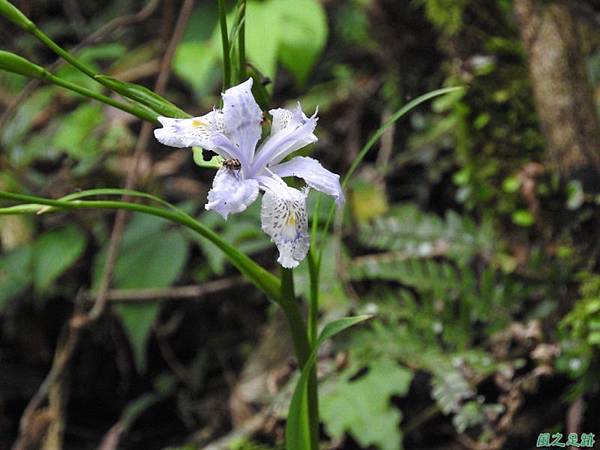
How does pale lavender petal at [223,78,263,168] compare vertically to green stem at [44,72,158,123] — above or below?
below

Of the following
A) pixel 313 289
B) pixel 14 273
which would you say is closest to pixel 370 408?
pixel 313 289

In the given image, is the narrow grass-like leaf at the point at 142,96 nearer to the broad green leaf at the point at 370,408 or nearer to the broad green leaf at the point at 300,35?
the broad green leaf at the point at 370,408

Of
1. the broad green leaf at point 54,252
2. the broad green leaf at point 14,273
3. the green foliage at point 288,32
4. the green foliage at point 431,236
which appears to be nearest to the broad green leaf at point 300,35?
the green foliage at point 288,32

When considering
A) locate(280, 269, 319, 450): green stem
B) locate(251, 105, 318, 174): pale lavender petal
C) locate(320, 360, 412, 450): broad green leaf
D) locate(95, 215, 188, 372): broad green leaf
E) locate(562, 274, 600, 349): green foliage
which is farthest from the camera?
locate(95, 215, 188, 372): broad green leaf

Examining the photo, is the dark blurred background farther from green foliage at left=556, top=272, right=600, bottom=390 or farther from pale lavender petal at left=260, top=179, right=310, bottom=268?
pale lavender petal at left=260, top=179, right=310, bottom=268

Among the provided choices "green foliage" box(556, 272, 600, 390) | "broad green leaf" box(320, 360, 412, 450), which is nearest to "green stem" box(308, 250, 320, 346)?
"broad green leaf" box(320, 360, 412, 450)

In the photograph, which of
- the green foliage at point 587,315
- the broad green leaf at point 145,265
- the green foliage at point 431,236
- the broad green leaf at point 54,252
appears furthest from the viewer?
the broad green leaf at point 54,252
